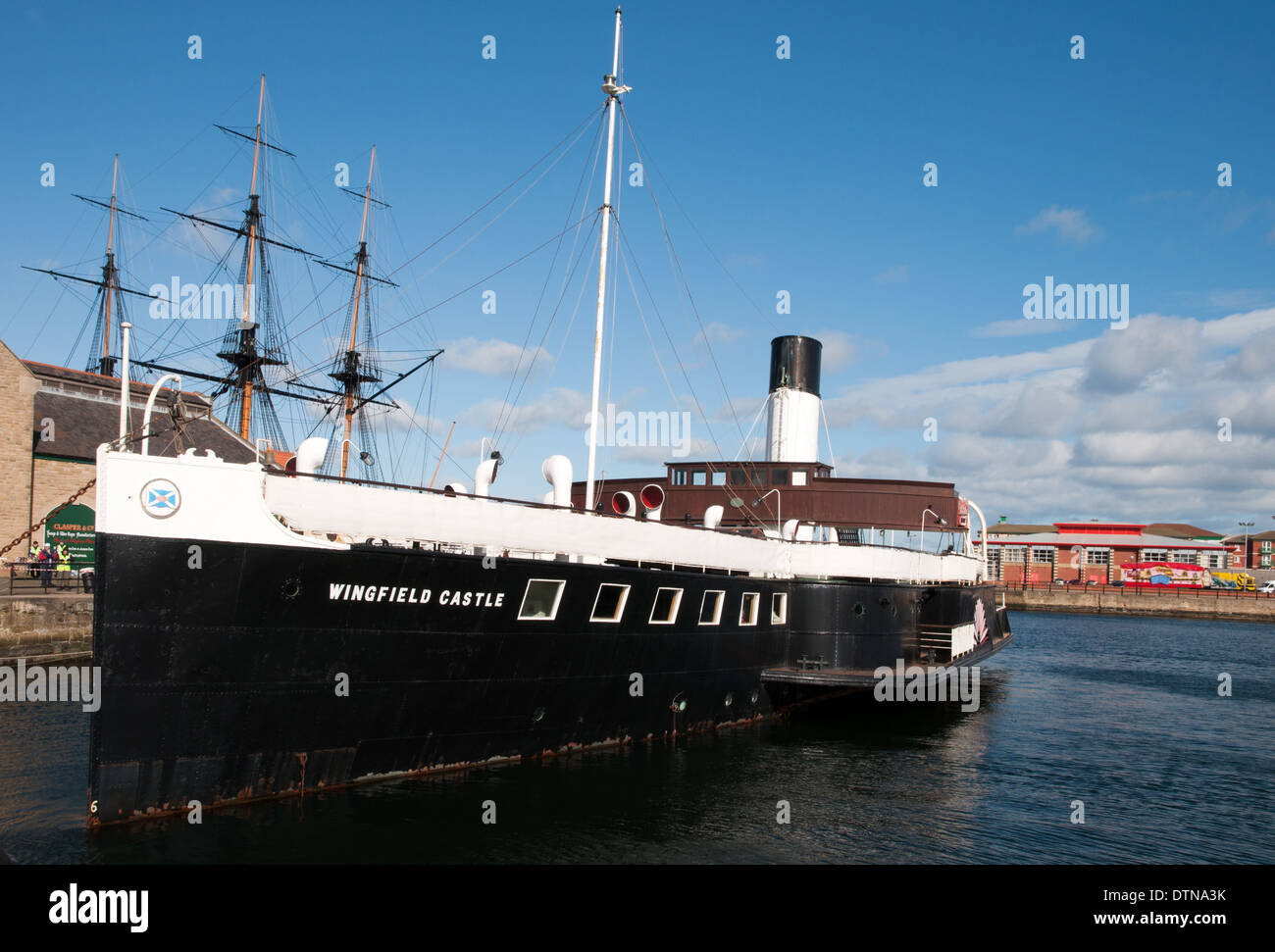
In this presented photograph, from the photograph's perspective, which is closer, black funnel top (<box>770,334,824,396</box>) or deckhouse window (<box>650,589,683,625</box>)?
deckhouse window (<box>650,589,683,625</box>)

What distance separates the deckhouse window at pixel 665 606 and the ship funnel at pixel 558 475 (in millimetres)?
3096

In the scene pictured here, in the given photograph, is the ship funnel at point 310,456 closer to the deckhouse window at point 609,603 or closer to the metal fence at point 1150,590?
the deckhouse window at point 609,603

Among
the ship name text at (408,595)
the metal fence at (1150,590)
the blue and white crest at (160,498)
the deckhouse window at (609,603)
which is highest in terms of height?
the blue and white crest at (160,498)

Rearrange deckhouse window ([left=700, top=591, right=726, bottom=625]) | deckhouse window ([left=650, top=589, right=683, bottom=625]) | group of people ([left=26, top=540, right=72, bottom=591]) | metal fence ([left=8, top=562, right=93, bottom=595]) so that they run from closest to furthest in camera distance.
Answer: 1. deckhouse window ([left=650, top=589, right=683, bottom=625])
2. deckhouse window ([left=700, top=591, right=726, bottom=625])
3. metal fence ([left=8, top=562, right=93, bottom=595])
4. group of people ([left=26, top=540, right=72, bottom=591])

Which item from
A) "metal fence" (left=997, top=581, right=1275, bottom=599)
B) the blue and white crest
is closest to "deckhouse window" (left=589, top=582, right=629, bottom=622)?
the blue and white crest

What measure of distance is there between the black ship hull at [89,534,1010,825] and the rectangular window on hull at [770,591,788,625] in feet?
9.70

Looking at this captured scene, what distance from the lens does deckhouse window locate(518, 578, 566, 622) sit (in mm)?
16906

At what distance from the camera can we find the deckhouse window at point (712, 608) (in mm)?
21200

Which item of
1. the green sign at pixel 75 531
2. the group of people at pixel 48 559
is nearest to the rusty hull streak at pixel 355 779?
the group of people at pixel 48 559

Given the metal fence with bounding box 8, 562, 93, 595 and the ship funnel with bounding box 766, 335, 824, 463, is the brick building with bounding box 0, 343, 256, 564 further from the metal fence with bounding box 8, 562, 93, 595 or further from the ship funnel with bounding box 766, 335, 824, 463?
the ship funnel with bounding box 766, 335, 824, 463

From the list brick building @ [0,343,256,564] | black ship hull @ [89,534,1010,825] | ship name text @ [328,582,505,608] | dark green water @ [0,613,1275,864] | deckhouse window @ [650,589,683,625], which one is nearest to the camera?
black ship hull @ [89,534,1010,825]

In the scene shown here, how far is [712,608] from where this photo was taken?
70.3 feet

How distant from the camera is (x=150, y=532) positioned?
1305cm
